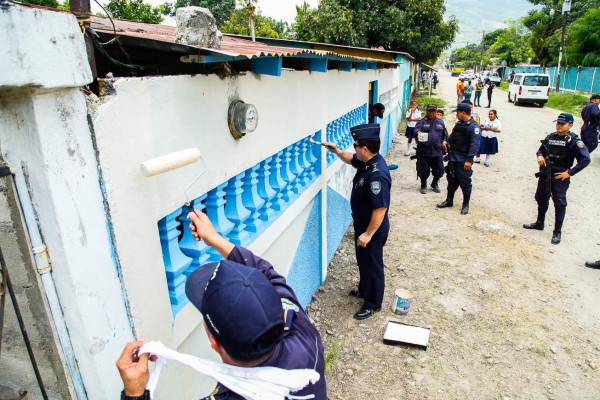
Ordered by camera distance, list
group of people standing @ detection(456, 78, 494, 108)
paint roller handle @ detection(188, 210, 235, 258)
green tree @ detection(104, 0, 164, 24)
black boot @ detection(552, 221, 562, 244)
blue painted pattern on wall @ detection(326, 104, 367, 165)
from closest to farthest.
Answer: paint roller handle @ detection(188, 210, 235, 258) → blue painted pattern on wall @ detection(326, 104, 367, 165) → black boot @ detection(552, 221, 562, 244) → green tree @ detection(104, 0, 164, 24) → group of people standing @ detection(456, 78, 494, 108)

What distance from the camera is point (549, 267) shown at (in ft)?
16.7

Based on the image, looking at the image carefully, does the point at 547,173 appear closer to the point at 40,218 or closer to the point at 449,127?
the point at 40,218

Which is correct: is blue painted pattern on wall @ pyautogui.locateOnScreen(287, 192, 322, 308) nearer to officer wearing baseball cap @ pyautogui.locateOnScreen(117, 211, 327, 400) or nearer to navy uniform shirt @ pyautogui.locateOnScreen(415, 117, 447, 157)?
officer wearing baseball cap @ pyautogui.locateOnScreen(117, 211, 327, 400)

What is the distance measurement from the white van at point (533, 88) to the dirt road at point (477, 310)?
16717 millimetres

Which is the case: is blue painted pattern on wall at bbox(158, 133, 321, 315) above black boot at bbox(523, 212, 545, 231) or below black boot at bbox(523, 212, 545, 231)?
above

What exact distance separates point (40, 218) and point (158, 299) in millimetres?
639

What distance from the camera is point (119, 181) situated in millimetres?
1447

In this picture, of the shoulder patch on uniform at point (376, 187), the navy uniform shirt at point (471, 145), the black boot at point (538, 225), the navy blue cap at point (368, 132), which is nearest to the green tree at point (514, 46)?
the navy uniform shirt at point (471, 145)

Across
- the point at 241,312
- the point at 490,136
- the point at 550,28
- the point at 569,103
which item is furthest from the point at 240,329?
the point at 550,28

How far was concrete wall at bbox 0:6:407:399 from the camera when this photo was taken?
1175mm

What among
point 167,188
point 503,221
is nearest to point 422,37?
point 503,221

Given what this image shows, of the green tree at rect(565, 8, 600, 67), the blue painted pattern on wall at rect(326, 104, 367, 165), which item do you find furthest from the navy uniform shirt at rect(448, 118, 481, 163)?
the green tree at rect(565, 8, 600, 67)

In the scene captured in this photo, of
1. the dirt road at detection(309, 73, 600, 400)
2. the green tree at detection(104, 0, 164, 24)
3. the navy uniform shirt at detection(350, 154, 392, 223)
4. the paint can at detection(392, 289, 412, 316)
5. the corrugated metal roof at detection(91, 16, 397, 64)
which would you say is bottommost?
the dirt road at detection(309, 73, 600, 400)

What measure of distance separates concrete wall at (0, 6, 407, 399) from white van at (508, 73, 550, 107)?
75.3 ft
